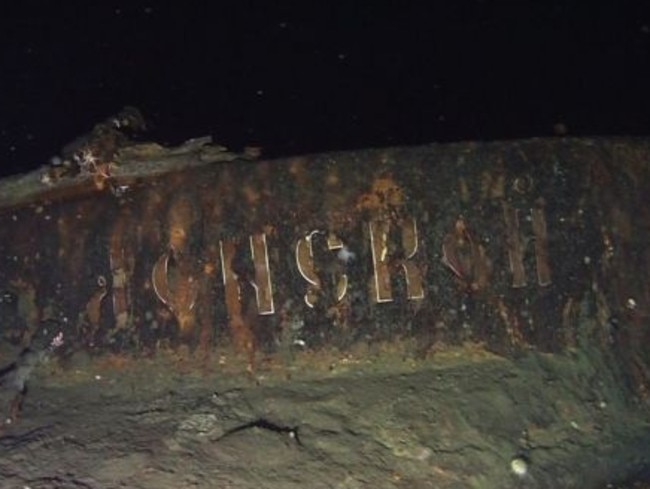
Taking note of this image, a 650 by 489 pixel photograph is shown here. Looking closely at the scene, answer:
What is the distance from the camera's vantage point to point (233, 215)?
3141mm

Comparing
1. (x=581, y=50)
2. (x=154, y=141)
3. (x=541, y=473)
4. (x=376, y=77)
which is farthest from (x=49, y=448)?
(x=581, y=50)

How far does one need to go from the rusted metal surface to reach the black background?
34 centimetres

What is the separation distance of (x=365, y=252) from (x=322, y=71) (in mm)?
2919

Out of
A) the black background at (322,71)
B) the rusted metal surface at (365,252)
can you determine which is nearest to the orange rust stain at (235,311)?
the rusted metal surface at (365,252)

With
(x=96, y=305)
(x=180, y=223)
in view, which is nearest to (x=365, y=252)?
(x=180, y=223)

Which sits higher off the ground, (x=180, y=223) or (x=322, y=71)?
(x=322, y=71)

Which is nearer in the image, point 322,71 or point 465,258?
point 465,258

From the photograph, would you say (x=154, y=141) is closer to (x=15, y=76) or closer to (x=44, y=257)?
(x=44, y=257)

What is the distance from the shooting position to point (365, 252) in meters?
Result: 3.09

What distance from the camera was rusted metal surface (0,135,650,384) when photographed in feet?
10.1

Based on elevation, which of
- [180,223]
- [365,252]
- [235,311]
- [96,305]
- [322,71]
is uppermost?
[322,71]

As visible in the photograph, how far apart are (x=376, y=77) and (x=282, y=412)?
12.0 feet

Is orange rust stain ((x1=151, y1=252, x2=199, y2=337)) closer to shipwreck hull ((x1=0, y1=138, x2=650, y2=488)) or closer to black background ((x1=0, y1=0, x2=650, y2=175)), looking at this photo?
shipwreck hull ((x1=0, y1=138, x2=650, y2=488))

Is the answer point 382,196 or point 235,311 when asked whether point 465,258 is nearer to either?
point 382,196
